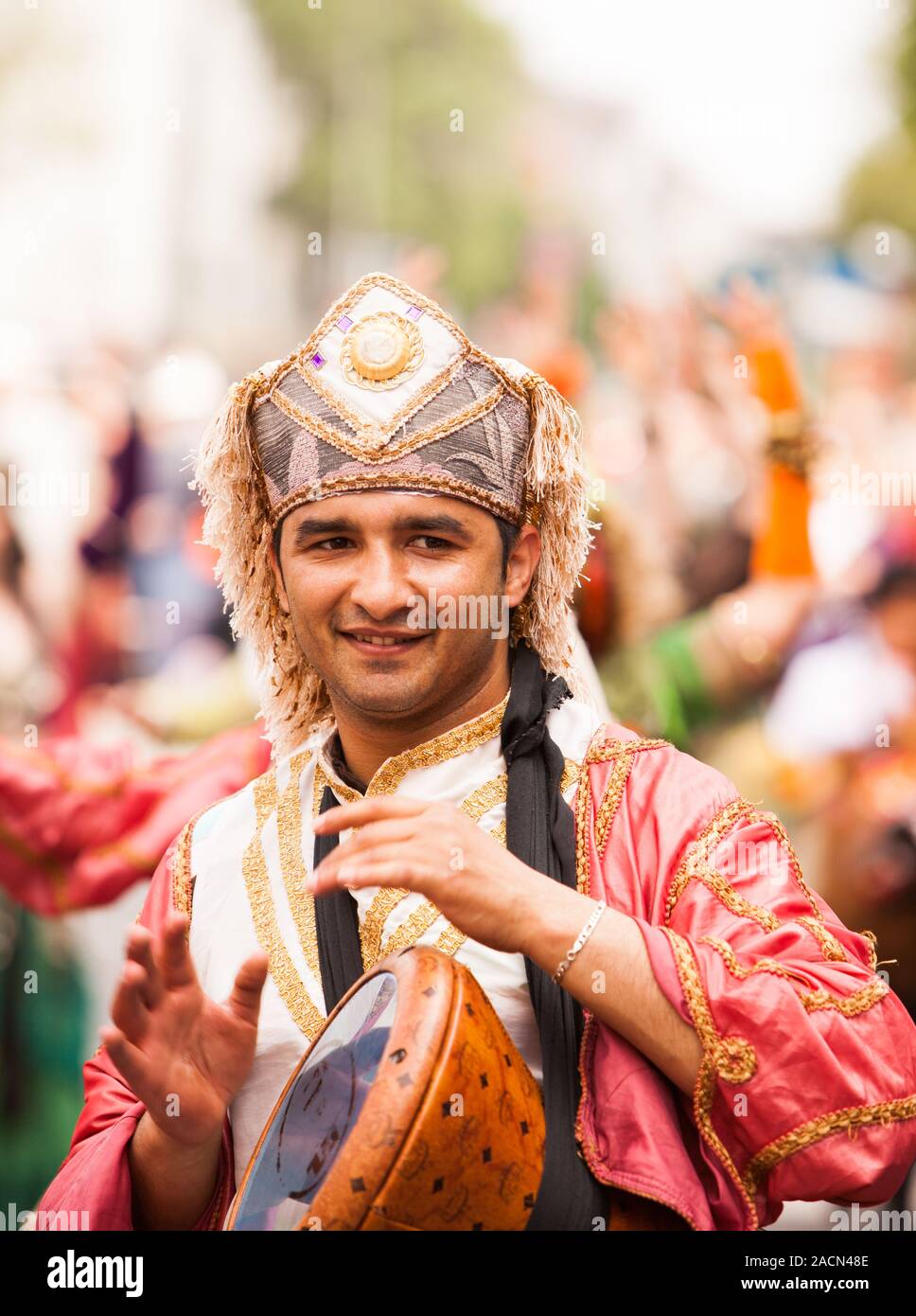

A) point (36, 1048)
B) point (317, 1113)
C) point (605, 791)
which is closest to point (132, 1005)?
point (317, 1113)

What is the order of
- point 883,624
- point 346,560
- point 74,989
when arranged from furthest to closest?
point 883,624
point 74,989
point 346,560

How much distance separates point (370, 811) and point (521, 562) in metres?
0.77

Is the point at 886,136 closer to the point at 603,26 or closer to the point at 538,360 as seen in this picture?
the point at 603,26

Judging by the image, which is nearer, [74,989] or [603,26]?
[74,989]

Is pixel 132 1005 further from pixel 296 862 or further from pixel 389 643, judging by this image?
pixel 389 643

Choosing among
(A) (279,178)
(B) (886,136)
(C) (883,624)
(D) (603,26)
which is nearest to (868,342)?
(B) (886,136)

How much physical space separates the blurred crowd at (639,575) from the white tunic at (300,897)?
81.4 inches

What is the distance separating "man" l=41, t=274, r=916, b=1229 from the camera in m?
1.94

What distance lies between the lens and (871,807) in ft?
15.9

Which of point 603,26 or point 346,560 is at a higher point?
point 603,26

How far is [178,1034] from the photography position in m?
2.06

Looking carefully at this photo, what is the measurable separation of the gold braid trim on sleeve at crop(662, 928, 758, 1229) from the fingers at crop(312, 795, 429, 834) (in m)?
0.42

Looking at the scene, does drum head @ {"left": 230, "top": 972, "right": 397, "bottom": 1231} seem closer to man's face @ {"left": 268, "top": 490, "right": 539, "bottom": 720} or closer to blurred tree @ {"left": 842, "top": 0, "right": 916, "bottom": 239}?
man's face @ {"left": 268, "top": 490, "right": 539, "bottom": 720}

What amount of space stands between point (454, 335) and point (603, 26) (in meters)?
3.02
